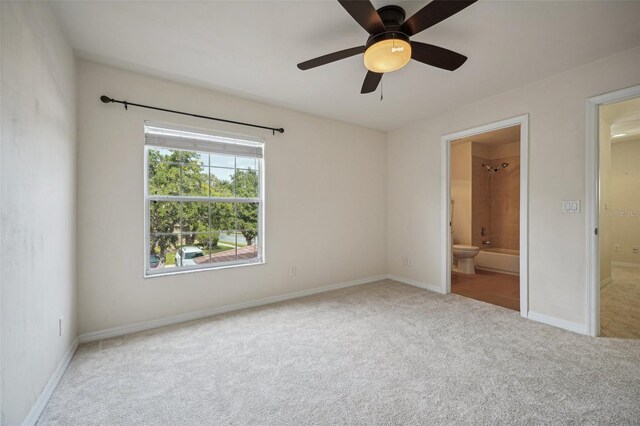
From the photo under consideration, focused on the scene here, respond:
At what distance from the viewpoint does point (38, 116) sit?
1.65 metres

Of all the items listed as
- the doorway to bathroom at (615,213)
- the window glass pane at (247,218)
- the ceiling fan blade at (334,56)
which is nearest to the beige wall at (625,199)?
the doorway to bathroom at (615,213)

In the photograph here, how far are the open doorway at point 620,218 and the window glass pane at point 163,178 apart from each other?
415 cm

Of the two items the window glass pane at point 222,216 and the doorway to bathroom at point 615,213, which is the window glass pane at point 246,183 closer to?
the window glass pane at point 222,216

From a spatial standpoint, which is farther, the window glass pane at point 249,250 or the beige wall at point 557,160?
the window glass pane at point 249,250

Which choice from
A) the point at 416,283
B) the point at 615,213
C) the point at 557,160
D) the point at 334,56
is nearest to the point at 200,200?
the point at 334,56

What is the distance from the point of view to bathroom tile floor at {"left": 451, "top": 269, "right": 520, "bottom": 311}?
143 inches

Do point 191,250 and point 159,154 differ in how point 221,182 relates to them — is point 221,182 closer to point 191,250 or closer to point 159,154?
point 159,154

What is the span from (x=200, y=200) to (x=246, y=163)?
28.5 inches

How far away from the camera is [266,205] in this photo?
359 cm

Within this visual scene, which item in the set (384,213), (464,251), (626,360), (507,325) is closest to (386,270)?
(384,213)

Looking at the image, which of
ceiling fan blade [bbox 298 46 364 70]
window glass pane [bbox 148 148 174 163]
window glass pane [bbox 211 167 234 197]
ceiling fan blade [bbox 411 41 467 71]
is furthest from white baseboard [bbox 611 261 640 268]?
window glass pane [bbox 148 148 174 163]

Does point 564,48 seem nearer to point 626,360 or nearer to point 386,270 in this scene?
point 626,360

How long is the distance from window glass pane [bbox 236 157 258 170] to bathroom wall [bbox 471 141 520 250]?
4554mm

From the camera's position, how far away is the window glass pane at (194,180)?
3.08m
